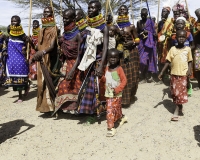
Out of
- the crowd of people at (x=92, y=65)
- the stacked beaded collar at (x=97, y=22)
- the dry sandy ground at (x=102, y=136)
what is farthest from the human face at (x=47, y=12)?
the dry sandy ground at (x=102, y=136)

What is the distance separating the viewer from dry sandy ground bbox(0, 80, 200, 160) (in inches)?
144

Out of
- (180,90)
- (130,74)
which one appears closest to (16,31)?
(130,74)

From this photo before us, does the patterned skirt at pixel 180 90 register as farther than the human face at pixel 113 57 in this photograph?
Yes

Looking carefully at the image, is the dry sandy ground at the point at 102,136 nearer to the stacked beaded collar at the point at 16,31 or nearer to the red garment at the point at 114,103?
the red garment at the point at 114,103

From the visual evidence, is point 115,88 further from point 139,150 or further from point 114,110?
point 139,150

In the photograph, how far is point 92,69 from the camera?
4777 millimetres

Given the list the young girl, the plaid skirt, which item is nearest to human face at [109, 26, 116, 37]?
the plaid skirt

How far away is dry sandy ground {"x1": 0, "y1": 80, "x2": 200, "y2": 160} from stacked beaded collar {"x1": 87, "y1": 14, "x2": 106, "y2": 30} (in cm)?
173

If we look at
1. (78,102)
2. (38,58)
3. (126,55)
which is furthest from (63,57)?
(126,55)

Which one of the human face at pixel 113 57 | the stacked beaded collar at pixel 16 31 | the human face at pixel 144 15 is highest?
the human face at pixel 144 15

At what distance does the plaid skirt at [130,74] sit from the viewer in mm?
5621

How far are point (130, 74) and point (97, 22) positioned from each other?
165 cm

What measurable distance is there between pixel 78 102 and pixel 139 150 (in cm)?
151

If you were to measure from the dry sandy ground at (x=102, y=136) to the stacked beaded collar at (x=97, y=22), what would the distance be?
173 cm
